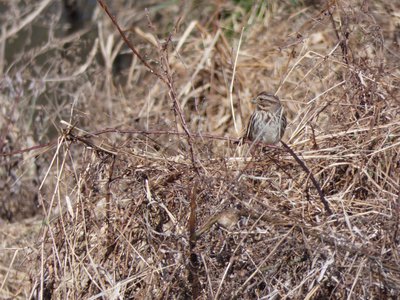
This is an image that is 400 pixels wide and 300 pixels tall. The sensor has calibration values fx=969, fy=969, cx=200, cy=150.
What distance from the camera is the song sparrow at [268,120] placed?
5.00 m

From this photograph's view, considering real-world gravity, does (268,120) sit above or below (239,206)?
below

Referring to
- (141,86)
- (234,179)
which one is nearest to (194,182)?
(234,179)

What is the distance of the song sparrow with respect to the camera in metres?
5.00

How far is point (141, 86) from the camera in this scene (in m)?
7.07

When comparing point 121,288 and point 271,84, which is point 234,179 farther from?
point 271,84

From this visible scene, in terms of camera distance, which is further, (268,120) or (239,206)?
(268,120)

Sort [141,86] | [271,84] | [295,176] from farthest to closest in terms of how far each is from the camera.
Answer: [141,86] → [271,84] → [295,176]

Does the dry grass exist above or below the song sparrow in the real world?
above

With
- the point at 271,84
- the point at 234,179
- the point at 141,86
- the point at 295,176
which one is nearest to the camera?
the point at 234,179

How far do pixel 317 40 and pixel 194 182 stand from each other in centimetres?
296

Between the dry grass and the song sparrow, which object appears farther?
the song sparrow

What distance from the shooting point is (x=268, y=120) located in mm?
5027

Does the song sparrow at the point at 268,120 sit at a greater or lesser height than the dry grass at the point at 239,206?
lesser

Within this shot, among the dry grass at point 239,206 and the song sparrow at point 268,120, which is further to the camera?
the song sparrow at point 268,120
